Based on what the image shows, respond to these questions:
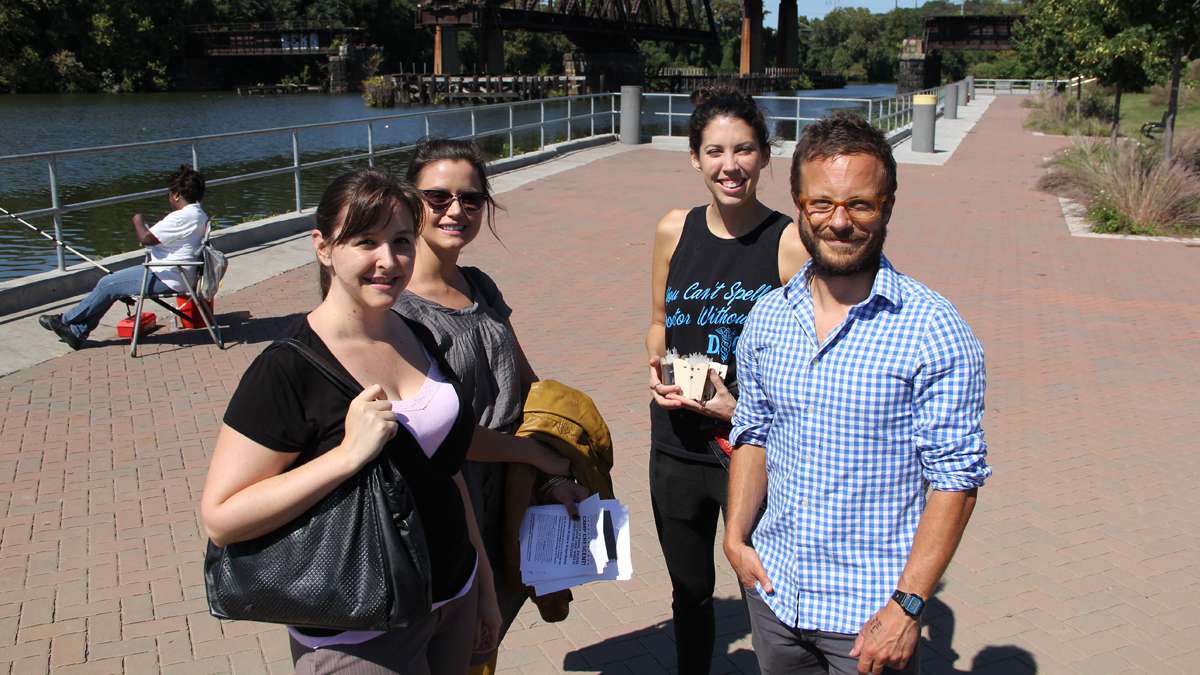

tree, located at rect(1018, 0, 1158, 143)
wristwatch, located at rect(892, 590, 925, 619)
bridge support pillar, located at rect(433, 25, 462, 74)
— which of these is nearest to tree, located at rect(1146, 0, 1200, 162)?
tree, located at rect(1018, 0, 1158, 143)

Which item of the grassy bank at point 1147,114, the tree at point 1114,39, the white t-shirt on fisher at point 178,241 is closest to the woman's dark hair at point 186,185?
the white t-shirt on fisher at point 178,241

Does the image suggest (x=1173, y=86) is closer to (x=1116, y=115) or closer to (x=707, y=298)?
(x=1116, y=115)

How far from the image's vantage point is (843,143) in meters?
2.17

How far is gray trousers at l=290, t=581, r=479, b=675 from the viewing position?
207 centimetres

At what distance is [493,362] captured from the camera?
2715 mm

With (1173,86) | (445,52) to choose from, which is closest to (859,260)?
(1173,86)

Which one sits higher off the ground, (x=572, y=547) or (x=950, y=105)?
(x=950, y=105)

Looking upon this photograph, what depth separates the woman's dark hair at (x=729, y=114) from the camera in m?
3.04

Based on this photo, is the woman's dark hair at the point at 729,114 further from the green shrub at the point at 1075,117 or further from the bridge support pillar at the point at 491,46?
the bridge support pillar at the point at 491,46

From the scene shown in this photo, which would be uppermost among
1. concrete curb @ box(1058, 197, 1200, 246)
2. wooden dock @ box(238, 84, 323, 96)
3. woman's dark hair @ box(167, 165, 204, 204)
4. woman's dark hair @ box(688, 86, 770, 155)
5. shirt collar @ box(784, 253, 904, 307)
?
wooden dock @ box(238, 84, 323, 96)

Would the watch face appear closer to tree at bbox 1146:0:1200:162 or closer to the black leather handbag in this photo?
the black leather handbag

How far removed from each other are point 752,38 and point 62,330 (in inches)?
2942

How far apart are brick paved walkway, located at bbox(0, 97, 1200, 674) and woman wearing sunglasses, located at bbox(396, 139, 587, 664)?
3.93 ft

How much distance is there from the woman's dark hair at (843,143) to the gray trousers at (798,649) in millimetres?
935
